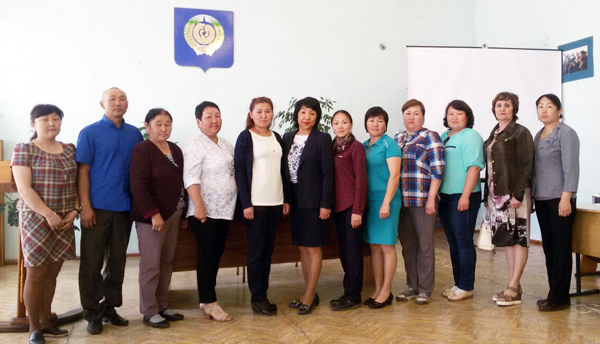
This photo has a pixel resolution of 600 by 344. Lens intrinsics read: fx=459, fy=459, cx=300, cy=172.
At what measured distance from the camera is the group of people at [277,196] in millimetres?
2760

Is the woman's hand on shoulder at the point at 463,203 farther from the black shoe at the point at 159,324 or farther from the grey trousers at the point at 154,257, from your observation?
the black shoe at the point at 159,324

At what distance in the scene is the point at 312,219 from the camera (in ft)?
10.3

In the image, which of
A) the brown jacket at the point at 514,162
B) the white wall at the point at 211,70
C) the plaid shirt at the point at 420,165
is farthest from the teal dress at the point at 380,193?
the white wall at the point at 211,70

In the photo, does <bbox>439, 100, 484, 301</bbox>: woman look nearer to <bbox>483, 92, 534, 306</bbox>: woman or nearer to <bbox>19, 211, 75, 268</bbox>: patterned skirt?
<bbox>483, 92, 534, 306</bbox>: woman

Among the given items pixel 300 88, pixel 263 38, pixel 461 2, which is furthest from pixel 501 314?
pixel 461 2

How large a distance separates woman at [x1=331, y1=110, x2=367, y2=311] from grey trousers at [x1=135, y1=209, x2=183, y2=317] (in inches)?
43.3

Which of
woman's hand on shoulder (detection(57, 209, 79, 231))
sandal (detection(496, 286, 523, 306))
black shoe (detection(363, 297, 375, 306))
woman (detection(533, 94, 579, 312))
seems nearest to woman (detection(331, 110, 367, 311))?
black shoe (detection(363, 297, 375, 306))

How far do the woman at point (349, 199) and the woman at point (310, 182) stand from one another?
3.5 inches

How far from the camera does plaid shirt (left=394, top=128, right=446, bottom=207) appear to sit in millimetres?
3332

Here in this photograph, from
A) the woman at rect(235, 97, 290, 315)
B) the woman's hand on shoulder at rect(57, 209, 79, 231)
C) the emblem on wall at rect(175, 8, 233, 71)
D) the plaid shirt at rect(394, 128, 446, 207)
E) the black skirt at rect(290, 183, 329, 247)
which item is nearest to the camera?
the woman's hand on shoulder at rect(57, 209, 79, 231)

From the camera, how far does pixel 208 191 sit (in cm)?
297

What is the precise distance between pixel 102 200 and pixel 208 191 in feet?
2.10

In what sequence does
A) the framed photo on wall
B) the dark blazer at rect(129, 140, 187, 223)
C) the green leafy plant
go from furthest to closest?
the green leafy plant, the framed photo on wall, the dark blazer at rect(129, 140, 187, 223)

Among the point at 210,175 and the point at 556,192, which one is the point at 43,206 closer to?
the point at 210,175
